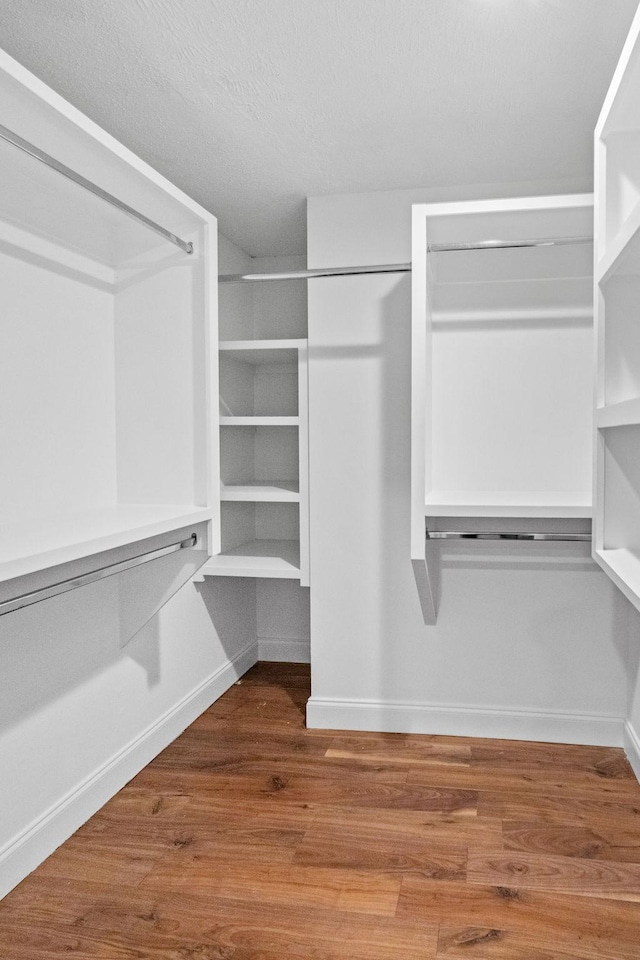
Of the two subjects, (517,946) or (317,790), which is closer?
(517,946)

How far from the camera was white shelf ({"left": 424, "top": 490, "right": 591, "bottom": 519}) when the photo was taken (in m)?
2.44

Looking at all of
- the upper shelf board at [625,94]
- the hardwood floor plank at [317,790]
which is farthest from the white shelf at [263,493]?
the upper shelf board at [625,94]

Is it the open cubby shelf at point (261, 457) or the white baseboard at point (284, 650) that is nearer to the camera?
the open cubby shelf at point (261, 457)

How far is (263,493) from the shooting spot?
3.31 meters

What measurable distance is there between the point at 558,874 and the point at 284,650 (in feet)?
7.57

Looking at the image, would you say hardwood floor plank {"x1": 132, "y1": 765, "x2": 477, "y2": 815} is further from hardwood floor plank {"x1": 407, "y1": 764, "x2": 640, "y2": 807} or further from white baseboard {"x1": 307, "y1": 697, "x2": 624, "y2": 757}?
white baseboard {"x1": 307, "y1": 697, "x2": 624, "y2": 757}

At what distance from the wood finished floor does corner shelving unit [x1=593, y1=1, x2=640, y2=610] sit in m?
0.90

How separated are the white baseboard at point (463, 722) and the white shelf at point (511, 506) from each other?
962 millimetres

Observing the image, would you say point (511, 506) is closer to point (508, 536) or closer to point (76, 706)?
point (508, 536)

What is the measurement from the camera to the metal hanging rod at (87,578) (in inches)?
57.5

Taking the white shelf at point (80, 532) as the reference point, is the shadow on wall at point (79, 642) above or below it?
below

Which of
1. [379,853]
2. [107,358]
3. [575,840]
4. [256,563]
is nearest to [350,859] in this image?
[379,853]

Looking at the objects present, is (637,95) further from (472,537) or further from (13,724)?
(13,724)

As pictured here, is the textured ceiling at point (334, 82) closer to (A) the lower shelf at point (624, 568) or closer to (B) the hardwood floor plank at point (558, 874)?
(A) the lower shelf at point (624, 568)
